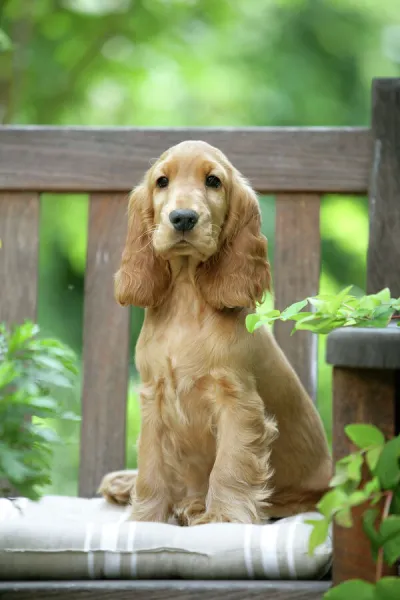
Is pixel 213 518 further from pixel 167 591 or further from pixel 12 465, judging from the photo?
pixel 12 465

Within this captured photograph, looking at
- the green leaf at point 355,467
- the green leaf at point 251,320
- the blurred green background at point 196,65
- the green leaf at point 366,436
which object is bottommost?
the green leaf at point 355,467

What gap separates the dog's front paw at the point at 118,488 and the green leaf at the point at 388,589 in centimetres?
125

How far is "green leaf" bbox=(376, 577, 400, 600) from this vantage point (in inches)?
54.9

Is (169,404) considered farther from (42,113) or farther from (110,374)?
(42,113)

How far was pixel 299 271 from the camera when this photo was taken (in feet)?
9.53

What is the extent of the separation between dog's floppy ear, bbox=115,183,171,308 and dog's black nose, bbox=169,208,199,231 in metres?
0.22

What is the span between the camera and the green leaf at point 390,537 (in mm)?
1442

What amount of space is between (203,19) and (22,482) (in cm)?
552

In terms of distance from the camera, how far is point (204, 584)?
1873 mm

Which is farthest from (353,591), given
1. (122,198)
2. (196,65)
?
(196,65)

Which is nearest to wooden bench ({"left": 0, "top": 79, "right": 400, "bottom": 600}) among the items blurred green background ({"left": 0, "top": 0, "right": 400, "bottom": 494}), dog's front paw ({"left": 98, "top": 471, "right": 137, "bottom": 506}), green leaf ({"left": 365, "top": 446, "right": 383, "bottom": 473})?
dog's front paw ({"left": 98, "top": 471, "right": 137, "bottom": 506})

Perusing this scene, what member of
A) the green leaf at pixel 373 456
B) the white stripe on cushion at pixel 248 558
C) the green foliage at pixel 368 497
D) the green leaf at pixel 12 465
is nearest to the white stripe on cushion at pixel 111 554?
the white stripe on cushion at pixel 248 558

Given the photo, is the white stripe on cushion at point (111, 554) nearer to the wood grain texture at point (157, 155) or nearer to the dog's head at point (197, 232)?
the dog's head at point (197, 232)

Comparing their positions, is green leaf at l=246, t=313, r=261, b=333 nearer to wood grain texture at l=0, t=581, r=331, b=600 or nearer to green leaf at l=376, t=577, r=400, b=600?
wood grain texture at l=0, t=581, r=331, b=600
